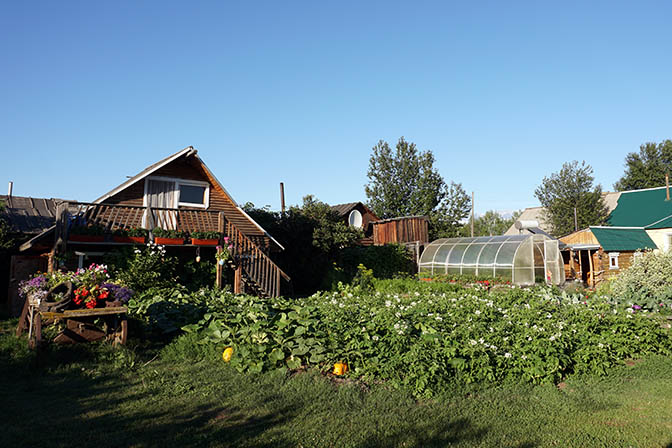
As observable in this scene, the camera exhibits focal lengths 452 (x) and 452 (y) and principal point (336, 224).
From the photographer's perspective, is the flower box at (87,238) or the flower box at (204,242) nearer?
the flower box at (87,238)

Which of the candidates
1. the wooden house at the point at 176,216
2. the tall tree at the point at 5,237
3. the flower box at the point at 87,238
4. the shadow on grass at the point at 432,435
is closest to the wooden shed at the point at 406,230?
the wooden house at the point at 176,216

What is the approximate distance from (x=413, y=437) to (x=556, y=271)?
57.3 feet

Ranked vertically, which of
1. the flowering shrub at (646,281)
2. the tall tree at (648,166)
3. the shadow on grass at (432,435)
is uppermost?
the tall tree at (648,166)

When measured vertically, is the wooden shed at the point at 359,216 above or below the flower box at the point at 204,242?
above

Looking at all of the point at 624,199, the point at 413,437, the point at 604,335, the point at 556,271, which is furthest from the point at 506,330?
the point at 624,199

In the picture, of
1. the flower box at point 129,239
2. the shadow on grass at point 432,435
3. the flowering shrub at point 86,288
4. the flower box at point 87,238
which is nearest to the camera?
the shadow on grass at point 432,435

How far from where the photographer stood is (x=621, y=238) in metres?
26.3

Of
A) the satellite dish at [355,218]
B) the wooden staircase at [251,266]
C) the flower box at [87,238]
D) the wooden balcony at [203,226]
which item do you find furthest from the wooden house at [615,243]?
the flower box at [87,238]

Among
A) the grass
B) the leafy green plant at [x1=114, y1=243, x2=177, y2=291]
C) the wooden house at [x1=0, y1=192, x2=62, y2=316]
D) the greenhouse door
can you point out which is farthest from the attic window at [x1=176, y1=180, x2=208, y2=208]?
the greenhouse door

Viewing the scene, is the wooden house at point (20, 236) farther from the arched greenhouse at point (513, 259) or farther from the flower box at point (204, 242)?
the arched greenhouse at point (513, 259)

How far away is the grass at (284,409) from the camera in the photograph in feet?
14.4

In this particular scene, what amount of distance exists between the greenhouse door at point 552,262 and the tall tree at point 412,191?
1191cm

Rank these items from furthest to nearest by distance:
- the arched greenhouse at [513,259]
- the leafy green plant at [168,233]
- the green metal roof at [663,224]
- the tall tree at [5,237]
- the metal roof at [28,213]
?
1. the green metal roof at [663,224]
2. the arched greenhouse at [513,259]
3. the metal roof at [28,213]
4. the tall tree at [5,237]
5. the leafy green plant at [168,233]

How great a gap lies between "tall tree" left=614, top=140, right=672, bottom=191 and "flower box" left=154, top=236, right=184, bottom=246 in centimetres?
4886
